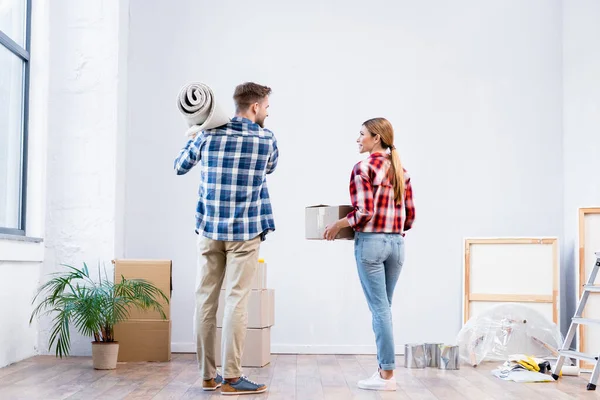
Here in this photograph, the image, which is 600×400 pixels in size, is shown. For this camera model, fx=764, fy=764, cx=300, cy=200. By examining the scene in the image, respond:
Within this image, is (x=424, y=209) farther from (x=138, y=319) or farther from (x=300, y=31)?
(x=138, y=319)

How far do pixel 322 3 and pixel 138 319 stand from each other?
2.39 m

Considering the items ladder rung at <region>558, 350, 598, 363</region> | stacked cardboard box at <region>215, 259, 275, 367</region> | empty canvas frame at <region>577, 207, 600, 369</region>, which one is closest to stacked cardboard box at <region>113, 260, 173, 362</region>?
stacked cardboard box at <region>215, 259, 275, 367</region>

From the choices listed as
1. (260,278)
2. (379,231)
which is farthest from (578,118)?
(260,278)

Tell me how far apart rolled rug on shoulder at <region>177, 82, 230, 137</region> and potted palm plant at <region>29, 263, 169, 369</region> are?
1.35 meters

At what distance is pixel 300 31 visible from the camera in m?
5.11

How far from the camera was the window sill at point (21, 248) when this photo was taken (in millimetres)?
4004

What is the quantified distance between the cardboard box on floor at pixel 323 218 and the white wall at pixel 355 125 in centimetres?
128

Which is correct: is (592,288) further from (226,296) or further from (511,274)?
(226,296)

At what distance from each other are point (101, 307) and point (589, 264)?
9.16ft

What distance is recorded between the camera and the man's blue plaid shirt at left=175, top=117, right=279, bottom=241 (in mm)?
3232

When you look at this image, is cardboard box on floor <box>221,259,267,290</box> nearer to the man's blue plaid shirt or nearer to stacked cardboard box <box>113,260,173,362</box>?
stacked cardboard box <box>113,260,173,362</box>

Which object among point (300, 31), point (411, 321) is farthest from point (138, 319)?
point (300, 31)

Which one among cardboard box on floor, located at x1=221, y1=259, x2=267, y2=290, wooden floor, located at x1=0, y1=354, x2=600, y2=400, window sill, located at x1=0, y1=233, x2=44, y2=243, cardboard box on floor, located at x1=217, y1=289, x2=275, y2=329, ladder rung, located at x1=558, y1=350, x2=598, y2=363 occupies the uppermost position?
window sill, located at x1=0, y1=233, x2=44, y2=243

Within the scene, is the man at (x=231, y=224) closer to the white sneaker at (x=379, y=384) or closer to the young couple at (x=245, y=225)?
the young couple at (x=245, y=225)
